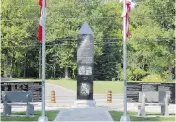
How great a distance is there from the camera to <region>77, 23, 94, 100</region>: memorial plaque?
72.6ft

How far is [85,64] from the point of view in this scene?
876 inches

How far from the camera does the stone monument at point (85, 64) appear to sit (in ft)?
72.6

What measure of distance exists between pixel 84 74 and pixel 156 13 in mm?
25303

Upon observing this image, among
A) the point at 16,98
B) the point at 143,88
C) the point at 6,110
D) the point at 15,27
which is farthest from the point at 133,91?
the point at 15,27

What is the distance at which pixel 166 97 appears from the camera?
56.0 ft

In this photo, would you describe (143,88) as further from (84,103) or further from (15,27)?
(15,27)

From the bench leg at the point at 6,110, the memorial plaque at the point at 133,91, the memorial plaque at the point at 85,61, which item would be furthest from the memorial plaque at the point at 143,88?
the bench leg at the point at 6,110

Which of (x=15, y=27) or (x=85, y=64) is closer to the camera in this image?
(x=85, y=64)

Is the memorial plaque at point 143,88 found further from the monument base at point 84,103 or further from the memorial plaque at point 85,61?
the monument base at point 84,103

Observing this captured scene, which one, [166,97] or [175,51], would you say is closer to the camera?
[166,97]

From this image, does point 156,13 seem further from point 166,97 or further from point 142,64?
point 166,97

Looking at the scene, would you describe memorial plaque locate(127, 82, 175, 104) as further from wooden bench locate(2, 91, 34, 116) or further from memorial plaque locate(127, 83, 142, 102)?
wooden bench locate(2, 91, 34, 116)

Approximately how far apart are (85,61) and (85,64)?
0.16 meters

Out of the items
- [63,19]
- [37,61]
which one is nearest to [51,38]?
[63,19]
